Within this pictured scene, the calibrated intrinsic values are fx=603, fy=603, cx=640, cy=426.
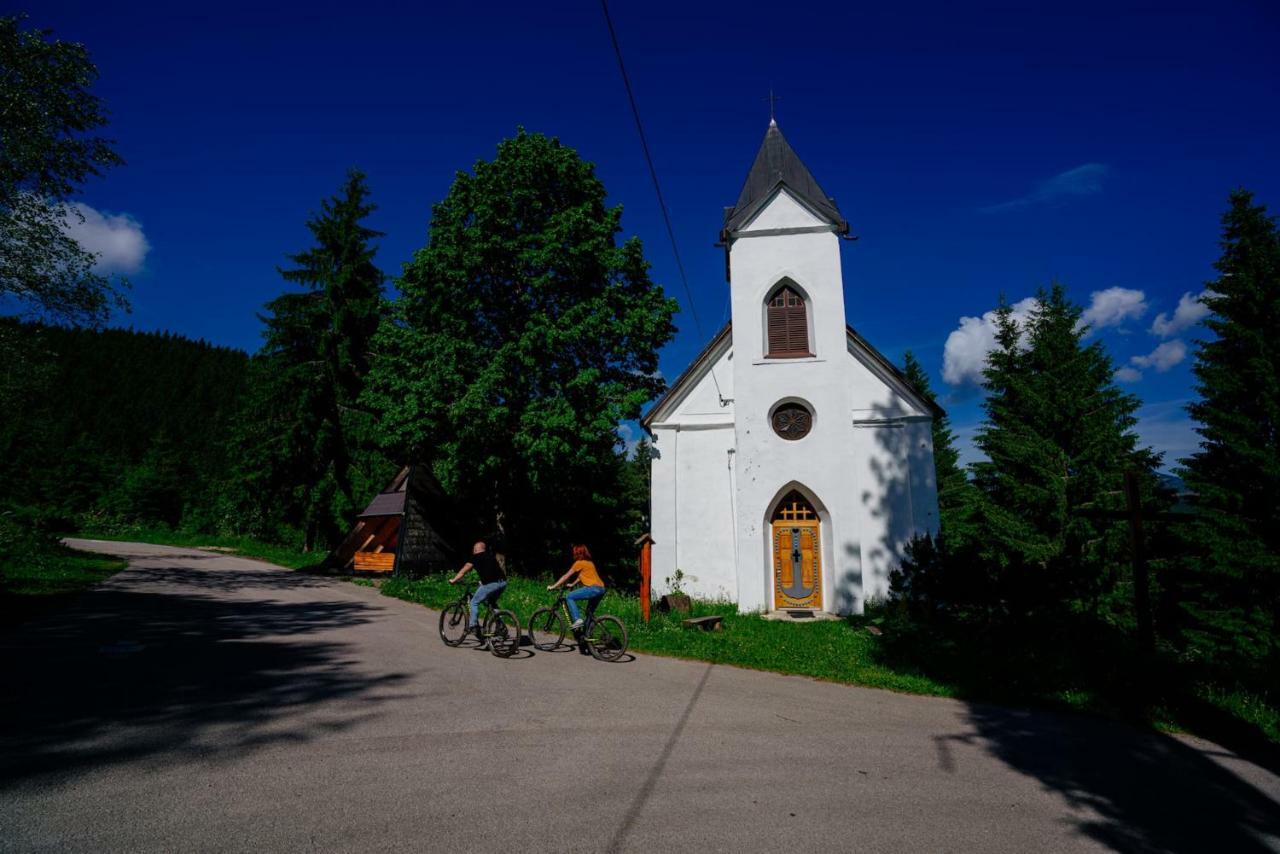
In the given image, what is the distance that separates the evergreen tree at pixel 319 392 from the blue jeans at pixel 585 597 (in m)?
17.4

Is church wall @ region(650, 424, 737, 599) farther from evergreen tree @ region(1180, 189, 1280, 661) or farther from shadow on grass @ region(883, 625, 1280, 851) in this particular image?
evergreen tree @ region(1180, 189, 1280, 661)

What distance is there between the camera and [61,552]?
19.9 m

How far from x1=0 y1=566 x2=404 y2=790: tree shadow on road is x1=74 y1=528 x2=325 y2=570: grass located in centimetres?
1419

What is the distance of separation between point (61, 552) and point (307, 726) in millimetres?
21776

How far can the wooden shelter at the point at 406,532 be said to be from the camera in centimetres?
1870

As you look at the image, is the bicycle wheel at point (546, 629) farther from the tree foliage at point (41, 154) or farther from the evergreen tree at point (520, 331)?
the tree foliage at point (41, 154)

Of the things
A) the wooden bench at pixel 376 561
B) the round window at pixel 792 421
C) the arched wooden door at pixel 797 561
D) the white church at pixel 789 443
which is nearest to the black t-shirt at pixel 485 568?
the white church at pixel 789 443

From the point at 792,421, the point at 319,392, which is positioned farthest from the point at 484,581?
the point at 319,392

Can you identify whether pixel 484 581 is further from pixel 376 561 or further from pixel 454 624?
pixel 376 561

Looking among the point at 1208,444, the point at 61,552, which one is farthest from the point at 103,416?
the point at 1208,444

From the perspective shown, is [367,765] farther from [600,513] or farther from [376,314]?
[376,314]

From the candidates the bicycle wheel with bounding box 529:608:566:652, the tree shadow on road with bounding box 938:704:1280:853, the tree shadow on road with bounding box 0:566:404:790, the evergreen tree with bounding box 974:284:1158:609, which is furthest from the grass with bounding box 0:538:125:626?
the evergreen tree with bounding box 974:284:1158:609

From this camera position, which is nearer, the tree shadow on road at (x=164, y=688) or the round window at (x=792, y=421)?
the tree shadow on road at (x=164, y=688)

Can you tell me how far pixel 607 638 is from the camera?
9055mm
